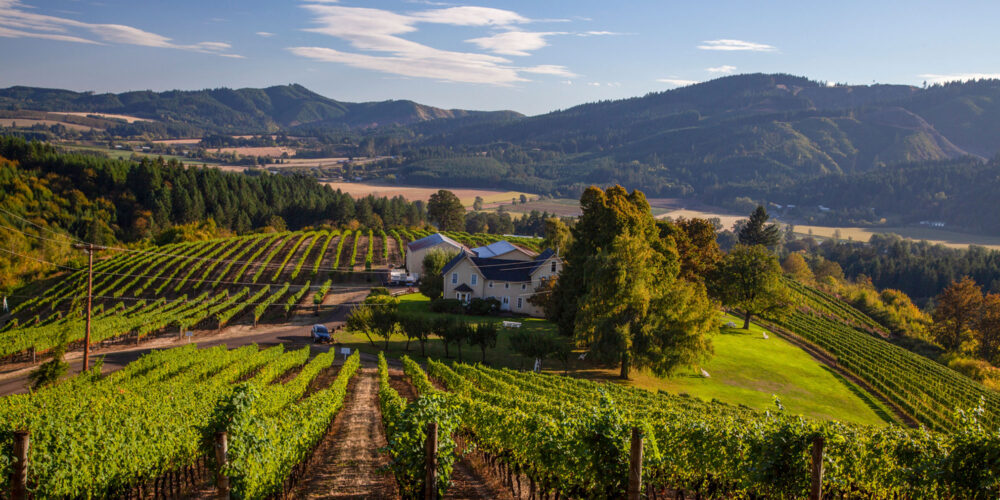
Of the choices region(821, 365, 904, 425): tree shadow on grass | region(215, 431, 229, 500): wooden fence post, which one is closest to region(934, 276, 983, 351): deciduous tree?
region(821, 365, 904, 425): tree shadow on grass

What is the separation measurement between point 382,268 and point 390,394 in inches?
2613

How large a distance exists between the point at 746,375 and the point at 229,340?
142 feet

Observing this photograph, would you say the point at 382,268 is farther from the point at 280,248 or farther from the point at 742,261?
the point at 742,261

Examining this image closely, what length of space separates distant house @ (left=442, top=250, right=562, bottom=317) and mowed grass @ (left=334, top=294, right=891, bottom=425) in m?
7.14

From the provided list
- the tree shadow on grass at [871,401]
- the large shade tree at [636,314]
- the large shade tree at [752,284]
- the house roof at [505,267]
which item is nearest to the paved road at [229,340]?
the house roof at [505,267]

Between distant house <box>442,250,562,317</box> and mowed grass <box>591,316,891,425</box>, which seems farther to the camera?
distant house <box>442,250,562,317</box>

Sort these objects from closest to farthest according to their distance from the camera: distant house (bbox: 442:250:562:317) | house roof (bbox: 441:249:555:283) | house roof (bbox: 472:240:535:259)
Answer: distant house (bbox: 442:250:562:317) < house roof (bbox: 441:249:555:283) < house roof (bbox: 472:240:535:259)

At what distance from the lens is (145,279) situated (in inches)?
2815

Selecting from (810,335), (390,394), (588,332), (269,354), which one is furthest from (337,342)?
(810,335)

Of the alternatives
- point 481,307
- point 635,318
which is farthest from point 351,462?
point 481,307

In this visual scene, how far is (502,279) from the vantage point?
2518 inches

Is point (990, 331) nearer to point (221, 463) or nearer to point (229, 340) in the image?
point (229, 340)

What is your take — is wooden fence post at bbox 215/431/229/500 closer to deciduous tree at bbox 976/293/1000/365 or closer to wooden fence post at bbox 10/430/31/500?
wooden fence post at bbox 10/430/31/500

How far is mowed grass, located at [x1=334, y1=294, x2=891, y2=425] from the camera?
38.1 m
